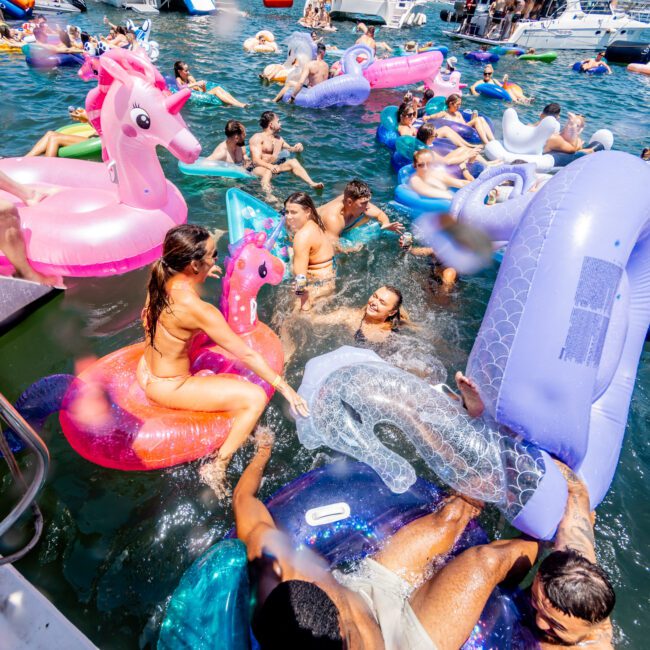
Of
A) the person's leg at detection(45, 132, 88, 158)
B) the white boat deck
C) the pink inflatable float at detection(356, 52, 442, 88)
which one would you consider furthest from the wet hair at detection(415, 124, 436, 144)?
the white boat deck

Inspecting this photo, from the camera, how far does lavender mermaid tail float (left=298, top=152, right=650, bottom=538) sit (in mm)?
2561

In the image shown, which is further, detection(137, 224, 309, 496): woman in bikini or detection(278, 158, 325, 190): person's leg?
detection(278, 158, 325, 190): person's leg

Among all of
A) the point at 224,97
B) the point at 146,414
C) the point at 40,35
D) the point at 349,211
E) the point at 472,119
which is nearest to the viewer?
the point at 146,414

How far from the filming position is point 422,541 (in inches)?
97.3

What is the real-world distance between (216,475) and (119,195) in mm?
3314

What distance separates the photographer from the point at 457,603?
208cm

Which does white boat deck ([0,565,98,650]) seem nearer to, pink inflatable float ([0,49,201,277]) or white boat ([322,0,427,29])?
pink inflatable float ([0,49,201,277])

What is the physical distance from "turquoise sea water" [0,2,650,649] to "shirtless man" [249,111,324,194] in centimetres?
20

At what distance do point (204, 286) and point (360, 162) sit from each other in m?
4.65

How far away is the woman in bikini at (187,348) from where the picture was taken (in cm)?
274

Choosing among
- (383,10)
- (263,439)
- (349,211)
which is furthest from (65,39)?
(383,10)

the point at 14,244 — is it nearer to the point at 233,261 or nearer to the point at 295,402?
the point at 233,261

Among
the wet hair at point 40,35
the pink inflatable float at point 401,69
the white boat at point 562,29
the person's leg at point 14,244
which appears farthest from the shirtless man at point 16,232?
the white boat at point 562,29

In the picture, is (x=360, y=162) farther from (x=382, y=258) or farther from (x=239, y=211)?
(x=239, y=211)
